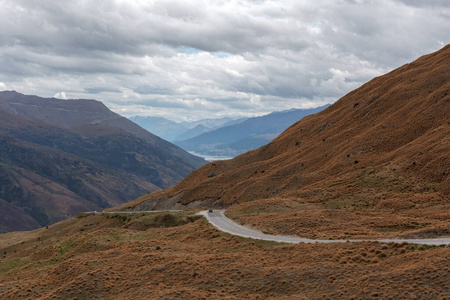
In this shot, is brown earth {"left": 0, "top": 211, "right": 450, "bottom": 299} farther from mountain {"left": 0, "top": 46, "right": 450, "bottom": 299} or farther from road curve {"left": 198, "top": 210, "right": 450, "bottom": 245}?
road curve {"left": 198, "top": 210, "right": 450, "bottom": 245}

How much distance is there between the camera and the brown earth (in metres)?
30.6

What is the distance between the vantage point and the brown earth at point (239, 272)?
30.6m

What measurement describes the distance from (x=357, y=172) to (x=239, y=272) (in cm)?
5290

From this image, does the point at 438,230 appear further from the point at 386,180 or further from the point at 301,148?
the point at 301,148

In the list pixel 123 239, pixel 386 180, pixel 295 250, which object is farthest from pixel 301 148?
pixel 295 250

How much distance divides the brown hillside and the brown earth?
28.5 feet

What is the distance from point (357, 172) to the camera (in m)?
82.4

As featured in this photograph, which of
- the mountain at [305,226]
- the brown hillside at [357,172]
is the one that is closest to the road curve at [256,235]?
the mountain at [305,226]

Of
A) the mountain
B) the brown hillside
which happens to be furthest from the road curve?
the brown hillside

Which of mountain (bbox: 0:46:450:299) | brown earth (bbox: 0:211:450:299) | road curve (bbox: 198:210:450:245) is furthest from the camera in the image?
road curve (bbox: 198:210:450:245)

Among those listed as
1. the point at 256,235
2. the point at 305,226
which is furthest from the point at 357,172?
the point at 256,235

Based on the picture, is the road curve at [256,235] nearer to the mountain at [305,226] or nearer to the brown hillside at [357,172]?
the mountain at [305,226]

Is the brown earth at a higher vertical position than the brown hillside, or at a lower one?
lower

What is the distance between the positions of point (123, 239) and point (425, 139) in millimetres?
64469
